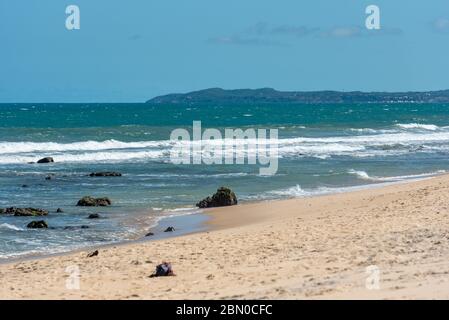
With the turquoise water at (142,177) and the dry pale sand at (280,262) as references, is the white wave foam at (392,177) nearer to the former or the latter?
the turquoise water at (142,177)

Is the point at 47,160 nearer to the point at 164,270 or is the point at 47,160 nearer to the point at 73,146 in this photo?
the point at 73,146

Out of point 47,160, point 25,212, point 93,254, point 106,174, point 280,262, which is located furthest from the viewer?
point 47,160

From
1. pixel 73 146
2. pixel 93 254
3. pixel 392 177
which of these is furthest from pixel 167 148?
pixel 93 254

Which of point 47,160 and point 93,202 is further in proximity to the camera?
point 47,160

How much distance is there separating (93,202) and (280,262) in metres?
10.2

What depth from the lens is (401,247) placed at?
11.8 m

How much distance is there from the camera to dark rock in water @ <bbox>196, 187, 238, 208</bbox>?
20.7m

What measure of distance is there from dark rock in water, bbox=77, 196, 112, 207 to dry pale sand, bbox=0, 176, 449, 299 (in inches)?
185

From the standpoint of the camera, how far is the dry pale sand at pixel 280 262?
955 centimetres

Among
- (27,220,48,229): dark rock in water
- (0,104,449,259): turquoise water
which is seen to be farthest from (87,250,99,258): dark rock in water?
(27,220,48,229): dark rock in water

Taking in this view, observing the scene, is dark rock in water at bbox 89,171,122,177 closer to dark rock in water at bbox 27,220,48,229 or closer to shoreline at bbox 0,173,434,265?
shoreline at bbox 0,173,434,265

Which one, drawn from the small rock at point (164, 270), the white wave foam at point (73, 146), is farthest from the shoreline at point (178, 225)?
the white wave foam at point (73, 146)

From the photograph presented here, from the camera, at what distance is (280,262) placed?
11516 millimetres
